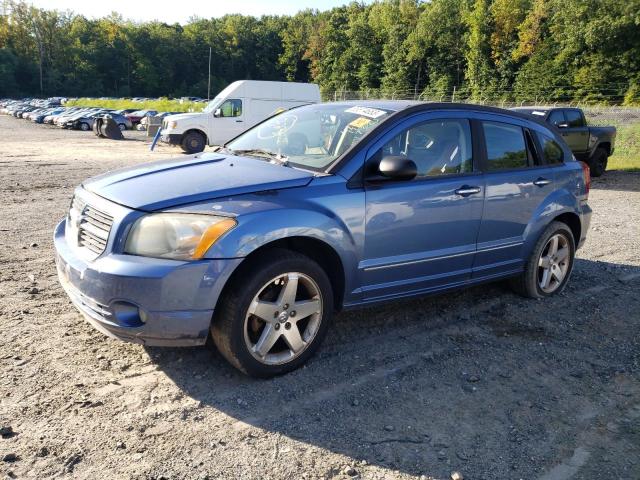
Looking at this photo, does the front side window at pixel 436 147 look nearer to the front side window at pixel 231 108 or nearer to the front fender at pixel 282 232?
the front fender at pixel 282 232

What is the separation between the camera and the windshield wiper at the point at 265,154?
154 inches

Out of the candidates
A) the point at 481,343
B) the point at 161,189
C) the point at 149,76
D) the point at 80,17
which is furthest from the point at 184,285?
the point at 80,17

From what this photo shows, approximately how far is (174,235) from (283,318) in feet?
2.79

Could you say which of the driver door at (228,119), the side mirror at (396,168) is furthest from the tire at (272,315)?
the driver door at (228,119)

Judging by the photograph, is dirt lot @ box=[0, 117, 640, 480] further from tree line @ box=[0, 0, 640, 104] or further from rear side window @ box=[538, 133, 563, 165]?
tree line @ box=[0, 0, 640, 104]

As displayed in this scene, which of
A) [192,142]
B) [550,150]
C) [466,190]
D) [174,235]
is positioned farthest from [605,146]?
[174,235]

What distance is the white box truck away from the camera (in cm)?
1928

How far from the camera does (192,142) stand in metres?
19.5

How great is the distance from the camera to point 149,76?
11569cm

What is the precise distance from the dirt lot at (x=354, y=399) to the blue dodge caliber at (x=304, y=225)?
36cm

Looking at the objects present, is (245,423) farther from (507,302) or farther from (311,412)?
(507,302)

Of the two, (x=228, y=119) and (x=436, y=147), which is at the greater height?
(x=436, y=147)

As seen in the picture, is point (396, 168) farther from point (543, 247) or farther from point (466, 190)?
point (543, 247)

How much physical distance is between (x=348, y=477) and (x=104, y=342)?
2.09 metres
